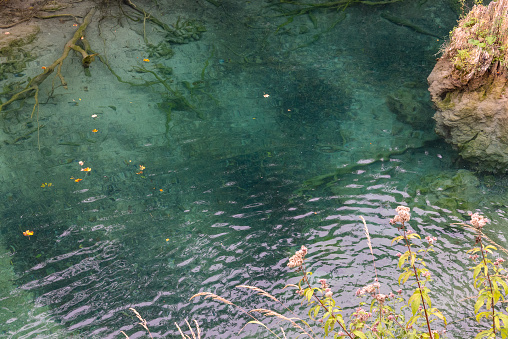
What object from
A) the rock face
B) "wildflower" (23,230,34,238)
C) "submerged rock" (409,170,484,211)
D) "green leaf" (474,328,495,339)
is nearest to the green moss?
the rock face

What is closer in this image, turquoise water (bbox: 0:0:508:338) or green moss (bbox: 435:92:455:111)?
turquoise water (bbox: 0:0:508:338)

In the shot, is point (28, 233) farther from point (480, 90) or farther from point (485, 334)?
point (480, 90)

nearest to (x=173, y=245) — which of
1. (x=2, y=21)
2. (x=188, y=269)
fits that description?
(x=188, y=269)

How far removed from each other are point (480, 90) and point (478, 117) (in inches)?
16.6

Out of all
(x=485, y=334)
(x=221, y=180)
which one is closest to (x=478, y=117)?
(x=221, y=180)

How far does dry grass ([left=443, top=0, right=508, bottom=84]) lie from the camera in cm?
596

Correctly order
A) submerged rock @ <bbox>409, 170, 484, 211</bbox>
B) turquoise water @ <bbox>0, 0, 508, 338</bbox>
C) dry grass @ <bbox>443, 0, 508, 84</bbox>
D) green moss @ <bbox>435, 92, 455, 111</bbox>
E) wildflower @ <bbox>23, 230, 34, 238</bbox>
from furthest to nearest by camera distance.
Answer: green moss @ <bbox>435, 92, 455, 111</bbox>
dry grass @ <bbox>443, 0, 508, 84</bbox>
submerged rock @ <bbox>409, 170, 484, 211</bbox>
wildflower @ <bbox>23, 230, 34, 238</bbox>
turquoise water @ <bbox>0, 0, 508, 338</bbox>

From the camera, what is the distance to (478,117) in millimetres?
6203

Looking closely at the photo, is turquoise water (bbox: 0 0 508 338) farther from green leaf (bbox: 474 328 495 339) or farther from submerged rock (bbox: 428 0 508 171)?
green leaf (bbox: 474 328 495 339)

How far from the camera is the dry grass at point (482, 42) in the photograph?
19.6 ft

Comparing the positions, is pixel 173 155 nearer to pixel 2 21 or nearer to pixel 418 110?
pixel 418 110

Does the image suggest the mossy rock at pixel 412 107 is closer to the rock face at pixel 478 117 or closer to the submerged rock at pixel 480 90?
the rock face at pixel 478 117

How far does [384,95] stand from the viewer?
7676 mm

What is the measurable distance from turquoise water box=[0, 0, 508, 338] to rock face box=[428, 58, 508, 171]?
9.3 inches
